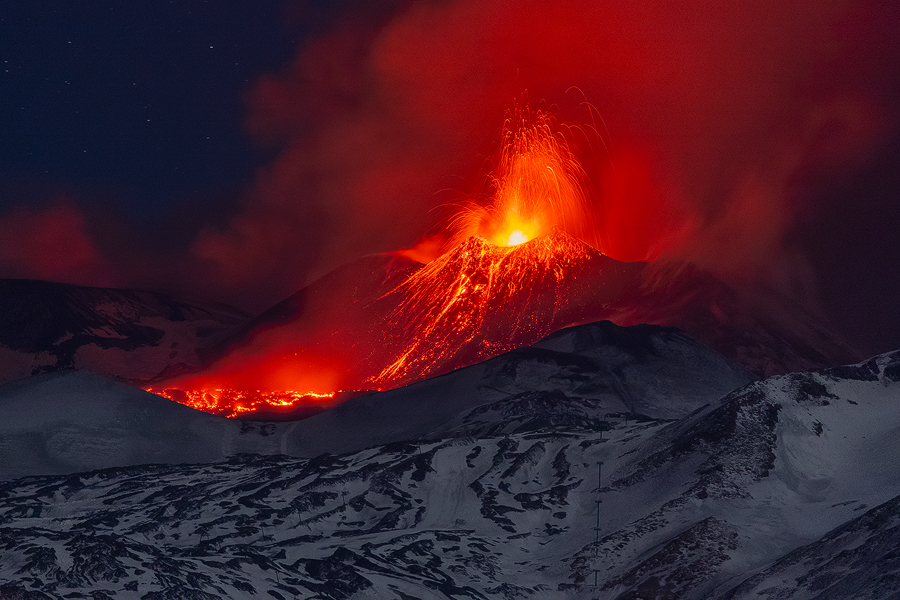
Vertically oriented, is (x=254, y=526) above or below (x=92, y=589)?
above

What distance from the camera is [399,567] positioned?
115 meters

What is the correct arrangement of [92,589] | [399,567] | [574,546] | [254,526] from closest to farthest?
[92,589] → [399,567] → [574,546] → [254,526]

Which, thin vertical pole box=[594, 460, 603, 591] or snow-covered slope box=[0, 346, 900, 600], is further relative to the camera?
thin vertical pole box=[594, 460, 603, 591]

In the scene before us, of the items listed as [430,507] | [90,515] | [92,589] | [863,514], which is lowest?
[863,514]

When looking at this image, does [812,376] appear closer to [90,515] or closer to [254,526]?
[254,526]

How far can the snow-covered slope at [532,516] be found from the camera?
315ft

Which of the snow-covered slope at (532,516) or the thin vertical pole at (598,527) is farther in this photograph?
the thin vertical pole at (598,527)

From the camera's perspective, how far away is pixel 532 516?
5246 inches

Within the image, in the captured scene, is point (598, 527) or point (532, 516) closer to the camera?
point (598, 527)

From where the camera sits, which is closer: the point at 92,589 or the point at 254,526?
the point at 92,589

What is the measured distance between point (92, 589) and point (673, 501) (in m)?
56.0

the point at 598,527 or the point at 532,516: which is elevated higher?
the point at 532,516

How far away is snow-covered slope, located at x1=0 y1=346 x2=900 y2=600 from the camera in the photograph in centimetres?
9588

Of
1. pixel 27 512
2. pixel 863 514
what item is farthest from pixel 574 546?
pixel 27 512
